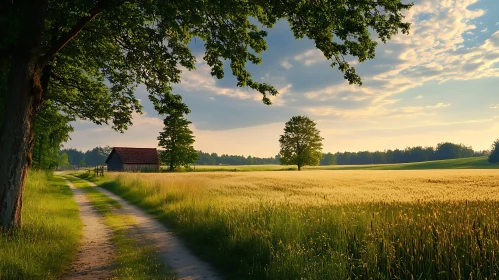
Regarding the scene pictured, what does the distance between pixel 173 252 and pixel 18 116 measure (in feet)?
21.5

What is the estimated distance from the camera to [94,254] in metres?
9.70

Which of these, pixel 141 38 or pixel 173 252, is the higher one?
pixel 141 38

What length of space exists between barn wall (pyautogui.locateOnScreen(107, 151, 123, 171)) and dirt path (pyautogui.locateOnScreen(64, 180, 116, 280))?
236 feet

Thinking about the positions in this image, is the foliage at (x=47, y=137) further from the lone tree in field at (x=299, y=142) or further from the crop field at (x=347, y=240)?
the lone tree in field at (x=299, y=142)

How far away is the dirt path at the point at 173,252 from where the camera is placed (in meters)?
8.05

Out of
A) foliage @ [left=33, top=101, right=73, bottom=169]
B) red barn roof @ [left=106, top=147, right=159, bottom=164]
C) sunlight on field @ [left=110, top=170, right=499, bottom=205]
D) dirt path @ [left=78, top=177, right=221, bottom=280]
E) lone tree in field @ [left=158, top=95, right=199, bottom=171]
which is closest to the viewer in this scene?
dirt path @ [left=78, top=177, right=221, bottom=280]

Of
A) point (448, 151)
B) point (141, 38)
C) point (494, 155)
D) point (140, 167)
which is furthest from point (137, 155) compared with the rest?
point (448, 151)

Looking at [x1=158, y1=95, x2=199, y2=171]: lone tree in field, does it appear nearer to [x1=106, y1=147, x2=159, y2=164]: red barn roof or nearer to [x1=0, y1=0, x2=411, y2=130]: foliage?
[x1=106, y1=147, x2=159, y2=164]: red barn roof

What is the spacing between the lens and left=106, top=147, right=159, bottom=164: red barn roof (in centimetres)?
8169

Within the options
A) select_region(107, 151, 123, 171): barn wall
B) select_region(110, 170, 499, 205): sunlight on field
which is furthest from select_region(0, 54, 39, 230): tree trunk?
select_region(107, 151, 123, 171): barn wall

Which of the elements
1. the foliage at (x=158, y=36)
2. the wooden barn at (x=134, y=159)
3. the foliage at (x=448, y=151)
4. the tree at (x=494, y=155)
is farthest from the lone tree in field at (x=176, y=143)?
the foliage at (x=448, y=151)

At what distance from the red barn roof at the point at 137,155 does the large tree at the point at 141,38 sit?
71.3 m

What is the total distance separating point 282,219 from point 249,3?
6964mm

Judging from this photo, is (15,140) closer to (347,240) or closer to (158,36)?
(158,36)
